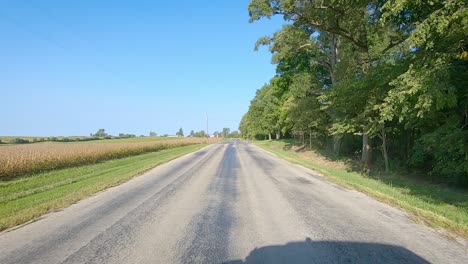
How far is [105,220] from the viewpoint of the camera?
7.27 meters

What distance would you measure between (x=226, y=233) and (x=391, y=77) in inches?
437

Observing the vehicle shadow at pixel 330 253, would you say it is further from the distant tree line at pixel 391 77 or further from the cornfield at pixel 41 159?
the cornfield at pixel 41 159

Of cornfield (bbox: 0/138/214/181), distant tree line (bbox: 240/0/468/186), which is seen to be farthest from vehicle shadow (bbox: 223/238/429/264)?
cornfield (bbox: 0/138/214/181)

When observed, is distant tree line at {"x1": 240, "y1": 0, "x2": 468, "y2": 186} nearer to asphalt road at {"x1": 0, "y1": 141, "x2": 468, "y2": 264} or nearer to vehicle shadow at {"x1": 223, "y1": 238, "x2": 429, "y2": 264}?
asphalt road at {"x1": 0, "y1": 141, "x2": 468, "y2": 264}

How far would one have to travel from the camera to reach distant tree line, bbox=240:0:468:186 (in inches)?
394

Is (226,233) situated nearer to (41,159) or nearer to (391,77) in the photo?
(391,77)

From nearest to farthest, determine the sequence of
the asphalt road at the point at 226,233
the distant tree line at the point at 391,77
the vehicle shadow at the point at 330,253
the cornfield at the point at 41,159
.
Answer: the vehicle shadow at the point at 330,253 → the asphalt road at the point at 226,233 → the distant tree line at the point at 391,77 → the cornfield at the point at 41,159

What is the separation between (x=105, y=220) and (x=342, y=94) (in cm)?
1399

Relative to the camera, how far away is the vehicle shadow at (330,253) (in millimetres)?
5020

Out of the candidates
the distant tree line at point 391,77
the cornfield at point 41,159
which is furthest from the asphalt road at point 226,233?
the cornfield at point 41,159

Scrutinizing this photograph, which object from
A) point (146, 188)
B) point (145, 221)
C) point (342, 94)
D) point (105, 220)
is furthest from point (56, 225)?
point (342, 94)

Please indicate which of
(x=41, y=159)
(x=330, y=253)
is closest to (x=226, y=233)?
(x=330, y=253)

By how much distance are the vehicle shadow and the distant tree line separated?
6.04m

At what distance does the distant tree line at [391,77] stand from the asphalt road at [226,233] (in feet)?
14.3
